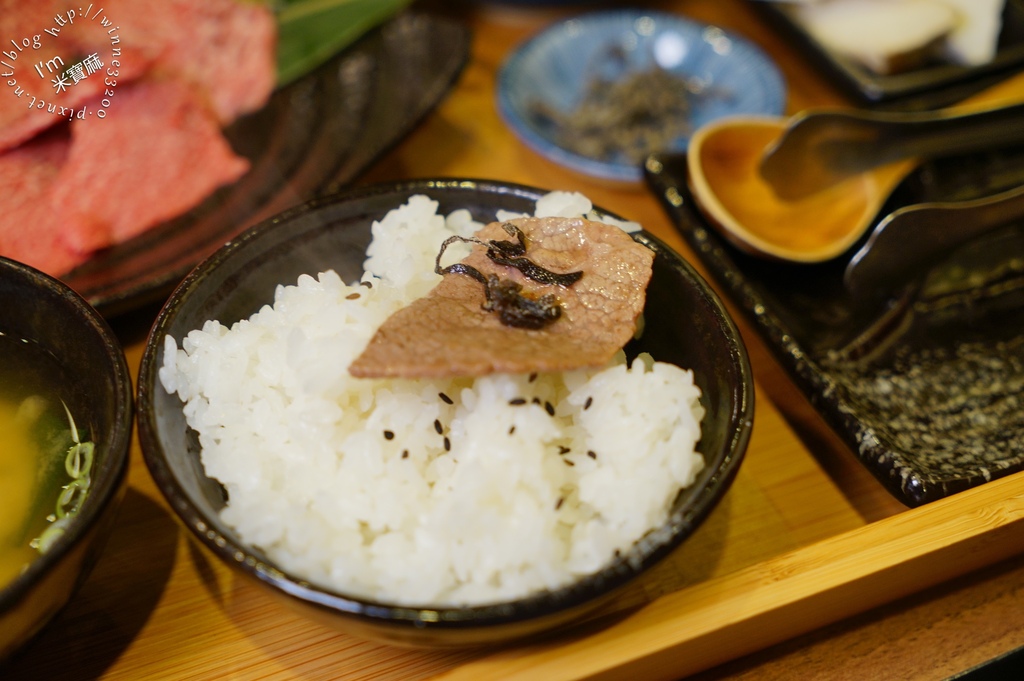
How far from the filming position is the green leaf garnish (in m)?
2.80

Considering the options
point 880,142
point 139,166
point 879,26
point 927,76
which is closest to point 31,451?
point 139,166

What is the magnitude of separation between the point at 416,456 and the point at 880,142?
1.98m

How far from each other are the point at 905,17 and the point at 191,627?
3.28 meters

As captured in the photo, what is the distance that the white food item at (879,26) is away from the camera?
3.02m

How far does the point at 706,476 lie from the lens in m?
1.34

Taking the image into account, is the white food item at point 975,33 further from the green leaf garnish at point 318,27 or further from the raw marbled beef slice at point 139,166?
the raw marbled beef slice at point 139,166

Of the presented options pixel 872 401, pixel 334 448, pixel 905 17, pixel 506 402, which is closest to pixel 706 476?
pixel 506 402

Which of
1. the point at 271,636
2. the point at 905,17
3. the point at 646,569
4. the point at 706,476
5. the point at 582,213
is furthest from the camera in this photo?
the point at 905,17

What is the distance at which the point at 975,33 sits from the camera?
3049mm

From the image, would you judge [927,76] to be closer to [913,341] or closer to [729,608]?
[913,341]

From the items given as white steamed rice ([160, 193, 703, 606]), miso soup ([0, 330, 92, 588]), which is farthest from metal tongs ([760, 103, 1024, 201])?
miso soup ([0, 330, 92, 588])

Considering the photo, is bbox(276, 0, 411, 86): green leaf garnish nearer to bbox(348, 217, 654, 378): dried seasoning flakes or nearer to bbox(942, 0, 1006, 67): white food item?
bbox(348, 217, 654, 378): dried seasoning flakes

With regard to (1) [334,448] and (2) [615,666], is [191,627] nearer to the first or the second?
(1) [334,448]

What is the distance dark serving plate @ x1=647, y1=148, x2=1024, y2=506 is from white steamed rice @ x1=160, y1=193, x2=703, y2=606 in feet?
2.09
